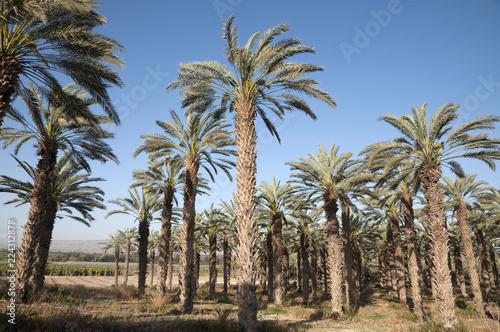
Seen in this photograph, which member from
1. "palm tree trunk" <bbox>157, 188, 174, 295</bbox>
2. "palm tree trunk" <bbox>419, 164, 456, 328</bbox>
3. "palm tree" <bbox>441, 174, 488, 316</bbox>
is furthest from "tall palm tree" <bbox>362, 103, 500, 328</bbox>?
"palm tree trunk" <bbox>157, 188, 174, 295</bbox>

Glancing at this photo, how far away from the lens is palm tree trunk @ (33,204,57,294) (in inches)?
634

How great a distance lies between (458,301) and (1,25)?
35945mm

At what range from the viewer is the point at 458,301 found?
87.2 feet

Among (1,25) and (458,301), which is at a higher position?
(1,25)

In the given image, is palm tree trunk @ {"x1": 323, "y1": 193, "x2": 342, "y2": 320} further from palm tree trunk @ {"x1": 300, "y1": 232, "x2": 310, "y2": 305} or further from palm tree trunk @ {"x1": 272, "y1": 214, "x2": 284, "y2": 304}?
palm tree trunk @ {"x1": 300, "y1": 232, "x2": 310, "y2": 305}

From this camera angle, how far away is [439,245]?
14469 millimetres

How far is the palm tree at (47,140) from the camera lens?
12.2 metres

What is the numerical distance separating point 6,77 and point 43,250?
12.7 meters

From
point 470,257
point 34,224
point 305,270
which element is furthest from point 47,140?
point 470,257

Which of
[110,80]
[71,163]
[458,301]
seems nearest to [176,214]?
[71,163]

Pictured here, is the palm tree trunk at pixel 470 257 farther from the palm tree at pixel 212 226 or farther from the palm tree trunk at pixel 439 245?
the palm tree at pixel 212 226

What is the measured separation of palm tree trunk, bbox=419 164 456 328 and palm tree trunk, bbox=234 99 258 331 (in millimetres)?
9449

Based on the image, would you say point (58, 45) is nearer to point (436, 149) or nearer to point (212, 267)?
point (436, 149)

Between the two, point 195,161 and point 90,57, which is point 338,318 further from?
point 90,57
